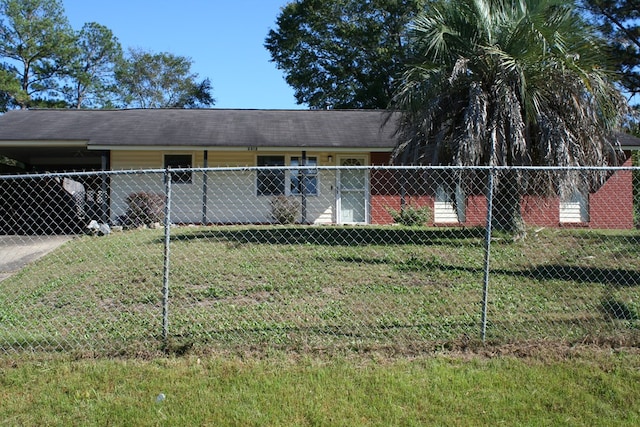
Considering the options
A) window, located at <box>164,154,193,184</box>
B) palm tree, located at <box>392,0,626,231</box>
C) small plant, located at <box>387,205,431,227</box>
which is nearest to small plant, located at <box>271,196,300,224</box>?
small plant, located at <box>387,205,431,227</box>

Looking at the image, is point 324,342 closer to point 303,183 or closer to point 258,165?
point 303,183

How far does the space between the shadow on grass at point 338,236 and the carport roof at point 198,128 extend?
11.4 feet

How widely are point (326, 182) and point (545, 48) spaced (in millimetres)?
8344

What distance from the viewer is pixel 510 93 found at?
9.20m

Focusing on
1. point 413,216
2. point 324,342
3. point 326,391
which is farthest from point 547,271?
point 413,216

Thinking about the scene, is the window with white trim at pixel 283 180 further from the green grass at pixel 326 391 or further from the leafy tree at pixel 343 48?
the leafy tree at pixel 343 48

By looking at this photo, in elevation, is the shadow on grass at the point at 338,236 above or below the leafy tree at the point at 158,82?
below

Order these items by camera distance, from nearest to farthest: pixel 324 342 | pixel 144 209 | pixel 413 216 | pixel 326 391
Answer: pixel 326 391 < pixel 324 342 < pixel 144 209 < pixel 413 216

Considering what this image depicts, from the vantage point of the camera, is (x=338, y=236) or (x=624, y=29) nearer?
(x=338, y=236)

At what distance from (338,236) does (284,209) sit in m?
4.24

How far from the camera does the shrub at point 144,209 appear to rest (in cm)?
1435

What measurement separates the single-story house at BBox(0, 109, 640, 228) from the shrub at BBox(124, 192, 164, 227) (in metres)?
0.74

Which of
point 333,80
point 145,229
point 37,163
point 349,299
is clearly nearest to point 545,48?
point 349,299

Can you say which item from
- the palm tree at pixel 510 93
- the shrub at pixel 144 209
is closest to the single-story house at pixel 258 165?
the shrub at pixel 144 209
